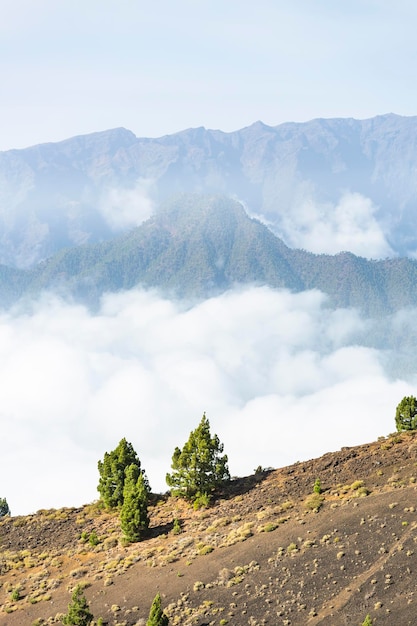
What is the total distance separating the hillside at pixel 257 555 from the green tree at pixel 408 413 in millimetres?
2044

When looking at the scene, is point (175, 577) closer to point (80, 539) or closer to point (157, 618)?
point (157, 618)

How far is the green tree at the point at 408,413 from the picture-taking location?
75812 mm

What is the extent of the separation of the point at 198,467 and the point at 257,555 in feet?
53.1

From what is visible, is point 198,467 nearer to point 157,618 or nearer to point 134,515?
point 134,515

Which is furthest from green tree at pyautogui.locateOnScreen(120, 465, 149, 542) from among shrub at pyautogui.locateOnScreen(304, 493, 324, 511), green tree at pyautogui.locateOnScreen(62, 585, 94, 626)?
shrub at pyautogui.locateOnScreen(304, 493, 324, 511)

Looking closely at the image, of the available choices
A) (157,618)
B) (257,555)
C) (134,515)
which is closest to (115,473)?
(134,515)

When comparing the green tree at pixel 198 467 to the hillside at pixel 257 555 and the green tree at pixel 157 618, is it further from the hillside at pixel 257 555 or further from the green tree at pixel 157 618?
the green tree at pixel 157 618

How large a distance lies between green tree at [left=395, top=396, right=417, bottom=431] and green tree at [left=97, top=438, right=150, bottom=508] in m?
30.7

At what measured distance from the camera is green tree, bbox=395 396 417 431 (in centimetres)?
7581

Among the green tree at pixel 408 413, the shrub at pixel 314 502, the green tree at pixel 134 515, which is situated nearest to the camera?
the shrub at pixel 314 502

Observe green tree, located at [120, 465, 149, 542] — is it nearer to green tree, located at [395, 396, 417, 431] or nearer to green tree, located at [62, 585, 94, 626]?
green tree, located at [62, 585, 94, 626]

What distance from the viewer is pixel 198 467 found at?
70.8 m

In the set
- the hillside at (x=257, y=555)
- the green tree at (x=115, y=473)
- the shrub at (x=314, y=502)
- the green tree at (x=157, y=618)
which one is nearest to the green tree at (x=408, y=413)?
the hillside at (x=257, y=555)

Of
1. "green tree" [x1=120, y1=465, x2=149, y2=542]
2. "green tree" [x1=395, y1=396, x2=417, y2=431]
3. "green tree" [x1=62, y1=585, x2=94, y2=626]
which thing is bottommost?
"green tree" [x1=62, y1=585, x2=94, y2=626]
